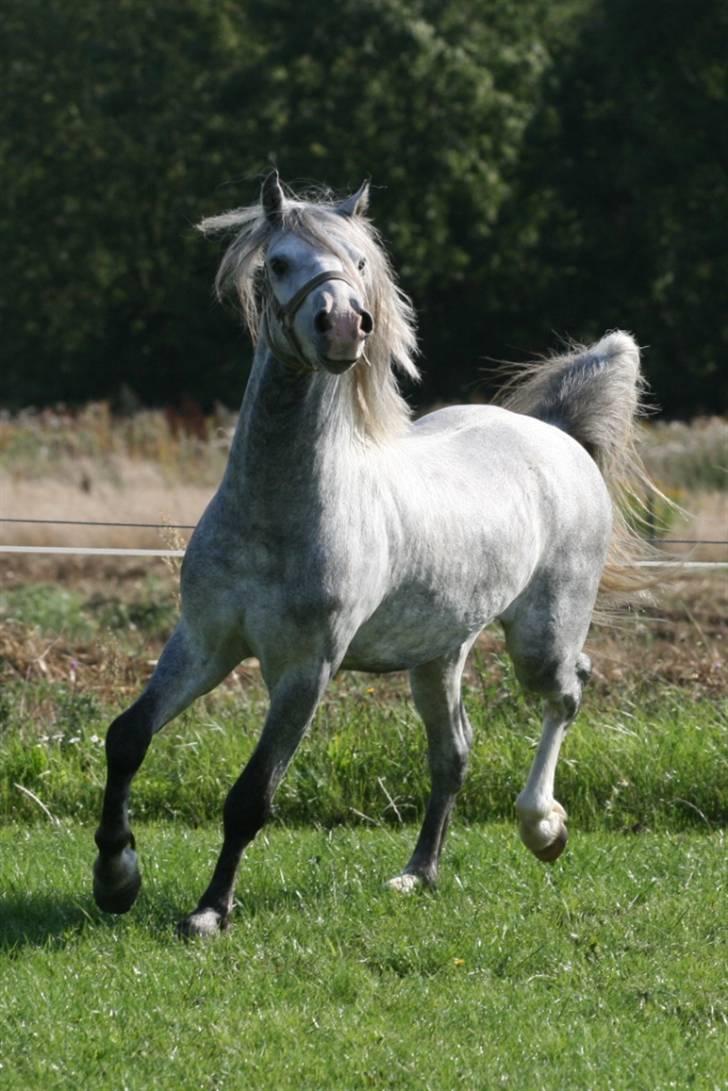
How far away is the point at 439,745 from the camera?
653cm

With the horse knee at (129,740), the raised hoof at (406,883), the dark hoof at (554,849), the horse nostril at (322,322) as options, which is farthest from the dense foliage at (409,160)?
the horse nostril at (322,322)

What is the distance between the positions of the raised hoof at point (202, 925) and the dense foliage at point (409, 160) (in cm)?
2617

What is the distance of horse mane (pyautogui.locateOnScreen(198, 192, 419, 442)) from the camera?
5.23 meters

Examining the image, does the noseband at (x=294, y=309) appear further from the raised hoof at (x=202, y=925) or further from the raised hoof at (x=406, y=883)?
the raised hoof at (x=406, y=883)

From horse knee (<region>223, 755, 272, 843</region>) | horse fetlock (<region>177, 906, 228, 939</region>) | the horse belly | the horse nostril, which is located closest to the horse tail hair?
the horse belly

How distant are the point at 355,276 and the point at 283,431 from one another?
538 millimetres

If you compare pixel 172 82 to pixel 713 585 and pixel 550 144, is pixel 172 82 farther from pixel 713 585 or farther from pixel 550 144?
pixel 713 585

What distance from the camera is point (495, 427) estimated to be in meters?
6.58

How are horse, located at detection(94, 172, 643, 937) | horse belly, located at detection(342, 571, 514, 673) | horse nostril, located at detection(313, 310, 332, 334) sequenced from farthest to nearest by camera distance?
horse belly, located at detection(342, 571, 514, 673)
horse, located at detection(94, 172, 643, 937)
horse nostril, located at detection(313, 310, 332, 334)

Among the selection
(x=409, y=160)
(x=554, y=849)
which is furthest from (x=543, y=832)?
(x=409, y=160)

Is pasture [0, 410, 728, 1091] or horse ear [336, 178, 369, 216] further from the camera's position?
horse ear [336, 178, 369, 216]

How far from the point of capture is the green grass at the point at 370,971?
4531mm

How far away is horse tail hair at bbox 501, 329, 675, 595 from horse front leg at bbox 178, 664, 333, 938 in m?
2.27

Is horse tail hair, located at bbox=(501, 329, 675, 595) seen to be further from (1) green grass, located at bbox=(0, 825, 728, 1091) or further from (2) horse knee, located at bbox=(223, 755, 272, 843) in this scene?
(2) horse knee, located at bbox=(223, 755, 272, 843)
